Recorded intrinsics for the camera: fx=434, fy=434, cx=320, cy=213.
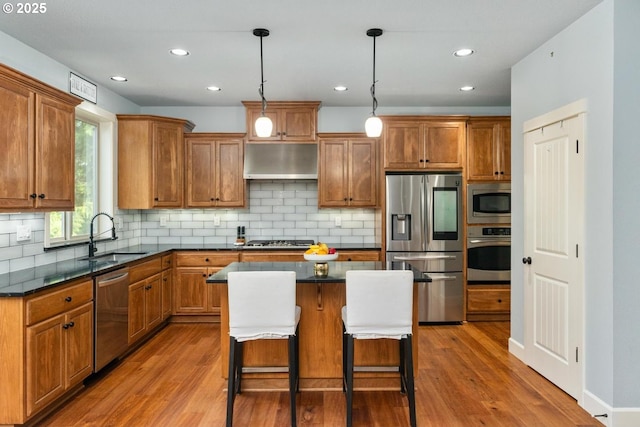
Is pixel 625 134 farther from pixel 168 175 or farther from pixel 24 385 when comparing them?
pixel 168 175

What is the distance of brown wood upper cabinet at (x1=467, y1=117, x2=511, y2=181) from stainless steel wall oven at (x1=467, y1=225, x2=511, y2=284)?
63cm

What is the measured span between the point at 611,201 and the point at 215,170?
4.16 meters

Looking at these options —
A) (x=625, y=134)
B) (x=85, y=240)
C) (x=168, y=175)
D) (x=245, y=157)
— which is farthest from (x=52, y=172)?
(x=625, y=134)

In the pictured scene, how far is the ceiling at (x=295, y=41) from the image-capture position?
2852mm

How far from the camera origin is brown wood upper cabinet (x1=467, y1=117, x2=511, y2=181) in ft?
17.0

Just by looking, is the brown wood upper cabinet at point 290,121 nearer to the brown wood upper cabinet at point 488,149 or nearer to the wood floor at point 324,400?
the brown wood upper cabinet at point 488,149

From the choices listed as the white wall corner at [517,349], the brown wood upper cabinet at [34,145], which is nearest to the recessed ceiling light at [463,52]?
the white wall corner at [517,349]

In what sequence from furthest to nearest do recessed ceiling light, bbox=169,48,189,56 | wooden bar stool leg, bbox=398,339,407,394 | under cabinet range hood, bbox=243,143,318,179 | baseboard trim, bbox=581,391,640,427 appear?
under cabinet range hood, bbox=243,143,318,179 → recessed ceiling light, bbox=169,48,189,56 → wooden bar stool leg, bbox=398,339,407,394 → baseboard trim, bbox=581,391,640,427

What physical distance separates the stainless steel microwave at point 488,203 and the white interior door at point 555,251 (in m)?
1.43

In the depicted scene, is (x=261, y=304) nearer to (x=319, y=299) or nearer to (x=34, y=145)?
(x=319, y=299)

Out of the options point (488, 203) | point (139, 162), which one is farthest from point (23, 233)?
point (488, 203)

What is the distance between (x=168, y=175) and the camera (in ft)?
17.1

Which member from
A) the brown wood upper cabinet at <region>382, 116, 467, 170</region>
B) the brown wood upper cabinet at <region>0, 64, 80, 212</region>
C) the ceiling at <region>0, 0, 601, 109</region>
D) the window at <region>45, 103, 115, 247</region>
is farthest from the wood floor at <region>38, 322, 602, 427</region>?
the ceiling at <region>0, 0, 601, 109</region>

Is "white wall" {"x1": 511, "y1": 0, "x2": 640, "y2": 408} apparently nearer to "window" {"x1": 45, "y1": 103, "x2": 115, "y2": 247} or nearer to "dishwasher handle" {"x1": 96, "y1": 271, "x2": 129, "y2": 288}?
"dishwasher handle" {"x1": 96, "y1": 271, "x2": 129, "y2": 288}
